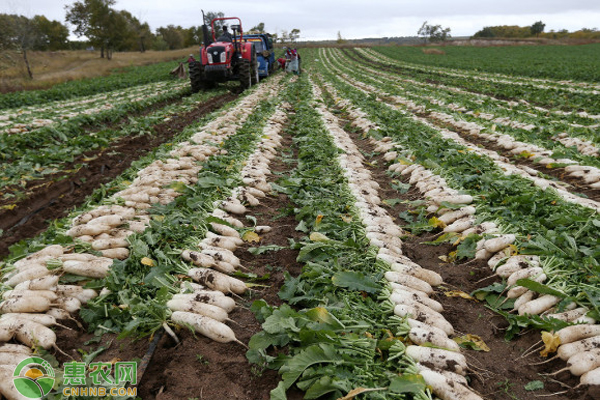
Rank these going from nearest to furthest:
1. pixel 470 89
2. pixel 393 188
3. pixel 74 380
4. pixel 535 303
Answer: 1. pixel 74 380
2. pixel 535 303
3. pixel 393 188
4. pixel 470 89

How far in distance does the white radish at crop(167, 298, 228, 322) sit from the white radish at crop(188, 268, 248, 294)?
A: 34cm

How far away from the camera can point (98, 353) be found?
308 cm

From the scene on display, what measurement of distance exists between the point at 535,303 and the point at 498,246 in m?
0.92

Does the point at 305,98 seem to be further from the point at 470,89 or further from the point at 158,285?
the point at 158,285

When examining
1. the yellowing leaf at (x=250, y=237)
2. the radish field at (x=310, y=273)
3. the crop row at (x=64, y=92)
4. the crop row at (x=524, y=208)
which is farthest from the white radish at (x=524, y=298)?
the crop row at (x=64, y=92)

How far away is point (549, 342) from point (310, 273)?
2.00 m

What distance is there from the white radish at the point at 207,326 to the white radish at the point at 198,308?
6 centimetres

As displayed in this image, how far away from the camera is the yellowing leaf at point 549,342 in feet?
9.23

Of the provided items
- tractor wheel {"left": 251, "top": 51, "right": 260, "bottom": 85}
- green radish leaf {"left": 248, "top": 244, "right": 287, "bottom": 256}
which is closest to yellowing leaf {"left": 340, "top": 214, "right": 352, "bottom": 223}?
green radish leaf {"left": 248, "top": 244, "right": 287, "bottom": 256}

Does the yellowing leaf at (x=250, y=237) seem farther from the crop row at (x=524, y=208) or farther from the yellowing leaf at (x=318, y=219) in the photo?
the crop row at (x=524, y=208)

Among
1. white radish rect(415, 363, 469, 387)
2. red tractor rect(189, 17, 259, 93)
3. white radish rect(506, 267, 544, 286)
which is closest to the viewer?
white radish rect(415, 363, 469, 387)

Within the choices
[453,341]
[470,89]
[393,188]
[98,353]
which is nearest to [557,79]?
[470,89]

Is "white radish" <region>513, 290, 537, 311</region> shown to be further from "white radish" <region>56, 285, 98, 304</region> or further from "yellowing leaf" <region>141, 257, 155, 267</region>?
"white radish" <region>56, 285, 98, 304</region>

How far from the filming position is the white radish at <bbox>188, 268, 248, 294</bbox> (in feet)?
12.0
